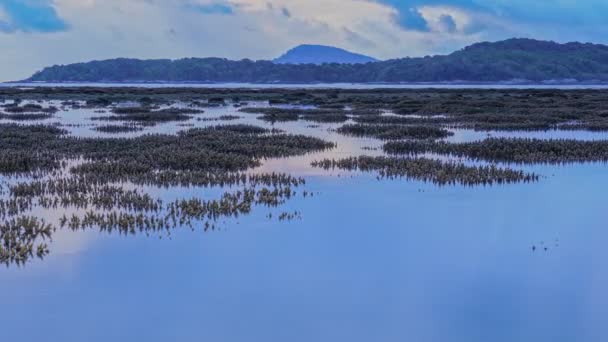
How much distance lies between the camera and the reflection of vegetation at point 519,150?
2498 cm

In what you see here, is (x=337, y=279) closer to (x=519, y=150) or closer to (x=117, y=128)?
(x=519, y=150)

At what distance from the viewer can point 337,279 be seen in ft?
35.0

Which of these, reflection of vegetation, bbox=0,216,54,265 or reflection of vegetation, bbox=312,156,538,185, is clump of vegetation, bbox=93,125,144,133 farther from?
reflection of vegetation, bbox=0,216,54,265

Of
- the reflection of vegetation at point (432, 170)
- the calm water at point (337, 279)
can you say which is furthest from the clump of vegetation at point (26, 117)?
the calm water at point (337, 279)

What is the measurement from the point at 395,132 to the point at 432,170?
12319 mm

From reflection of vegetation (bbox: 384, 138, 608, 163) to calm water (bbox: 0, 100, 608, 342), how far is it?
28.0 ft

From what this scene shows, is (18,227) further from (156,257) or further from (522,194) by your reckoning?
(522,194)

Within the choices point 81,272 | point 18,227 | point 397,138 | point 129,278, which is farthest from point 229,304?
point 397,138

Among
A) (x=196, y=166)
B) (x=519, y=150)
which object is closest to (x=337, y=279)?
(x=196, y=166)

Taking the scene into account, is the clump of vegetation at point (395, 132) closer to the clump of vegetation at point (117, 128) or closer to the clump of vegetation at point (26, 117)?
the clump of vegetation at point (117, 128)

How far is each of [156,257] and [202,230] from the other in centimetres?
213

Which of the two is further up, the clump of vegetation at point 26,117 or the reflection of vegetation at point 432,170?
the reflection of vegetation at point 432,170

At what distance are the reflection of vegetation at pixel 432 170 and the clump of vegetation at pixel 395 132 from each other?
8.70 metres

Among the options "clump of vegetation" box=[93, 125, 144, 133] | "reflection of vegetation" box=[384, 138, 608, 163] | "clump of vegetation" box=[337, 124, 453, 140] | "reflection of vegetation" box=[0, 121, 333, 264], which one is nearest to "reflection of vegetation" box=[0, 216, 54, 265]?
"reflection of vegetation" box=[0, 121, 333, 264]
